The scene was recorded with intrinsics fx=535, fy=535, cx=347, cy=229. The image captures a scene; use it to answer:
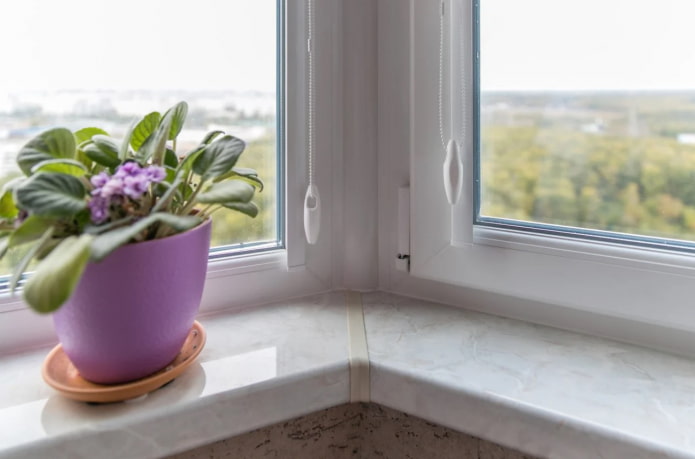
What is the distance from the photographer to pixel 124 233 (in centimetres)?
49

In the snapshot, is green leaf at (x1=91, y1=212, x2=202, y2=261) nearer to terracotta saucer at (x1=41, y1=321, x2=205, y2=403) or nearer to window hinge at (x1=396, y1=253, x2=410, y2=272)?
terracotta saucer at (x1=41, y1=321, x2=205, y2=403)

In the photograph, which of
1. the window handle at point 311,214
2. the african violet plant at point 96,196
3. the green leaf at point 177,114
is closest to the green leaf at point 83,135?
the african violet plant at point 96,196

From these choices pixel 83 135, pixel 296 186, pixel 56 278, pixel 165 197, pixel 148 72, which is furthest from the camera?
pixel 296 186

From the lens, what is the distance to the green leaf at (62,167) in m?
0.53

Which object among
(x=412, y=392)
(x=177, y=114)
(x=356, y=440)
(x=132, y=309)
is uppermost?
(x=177, y=114)

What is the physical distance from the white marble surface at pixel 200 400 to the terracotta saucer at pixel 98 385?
0.02m

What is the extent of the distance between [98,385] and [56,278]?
197 millimetres

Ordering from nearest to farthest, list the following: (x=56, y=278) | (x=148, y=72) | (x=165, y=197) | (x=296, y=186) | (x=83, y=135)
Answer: (x=56, y=278), (x=165, y=197), (x=83, y=135), (x=148, y=72), (x=296, y=186)

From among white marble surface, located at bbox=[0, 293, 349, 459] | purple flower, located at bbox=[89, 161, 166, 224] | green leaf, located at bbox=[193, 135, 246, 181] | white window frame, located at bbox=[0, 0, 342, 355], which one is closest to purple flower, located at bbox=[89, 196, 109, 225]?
purple flower, located at bbox=[89, 161, 166, 224]

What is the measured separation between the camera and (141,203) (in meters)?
0.57

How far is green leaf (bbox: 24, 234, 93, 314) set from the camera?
441mm

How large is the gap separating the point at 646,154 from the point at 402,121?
1.20 feet

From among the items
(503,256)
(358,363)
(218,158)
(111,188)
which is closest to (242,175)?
(218,158)

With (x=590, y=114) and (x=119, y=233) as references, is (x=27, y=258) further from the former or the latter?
(x=590, y=114)
